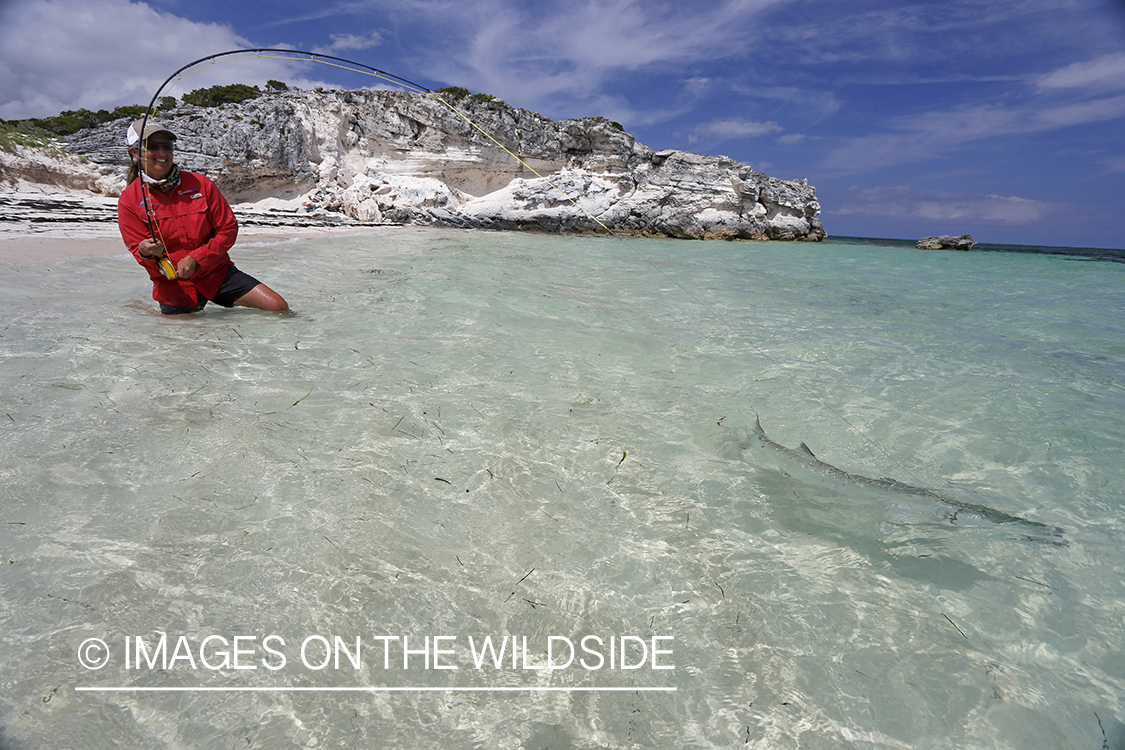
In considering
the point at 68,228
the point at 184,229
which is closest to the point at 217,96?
the point at 68,228

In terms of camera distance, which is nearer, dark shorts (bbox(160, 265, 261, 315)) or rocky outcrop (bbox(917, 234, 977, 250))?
dark shorts (bbox(160, 265, 261, 315))

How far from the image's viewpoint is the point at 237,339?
13.3 feet

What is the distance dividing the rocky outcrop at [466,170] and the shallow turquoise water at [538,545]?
21764 mm

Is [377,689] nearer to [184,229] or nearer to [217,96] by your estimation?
[184,229]

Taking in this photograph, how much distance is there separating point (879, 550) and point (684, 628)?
0.94 metres

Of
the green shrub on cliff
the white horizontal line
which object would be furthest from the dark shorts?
the green shrub on cliff

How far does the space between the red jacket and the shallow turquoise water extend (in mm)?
798

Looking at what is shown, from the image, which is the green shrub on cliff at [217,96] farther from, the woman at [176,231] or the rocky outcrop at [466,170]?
the woman at [176,231]

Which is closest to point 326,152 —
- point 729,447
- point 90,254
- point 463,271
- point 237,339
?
point 90,254

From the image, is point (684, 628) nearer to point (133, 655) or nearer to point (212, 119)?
point (133, 655)

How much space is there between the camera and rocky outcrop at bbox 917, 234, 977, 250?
32.1 metres

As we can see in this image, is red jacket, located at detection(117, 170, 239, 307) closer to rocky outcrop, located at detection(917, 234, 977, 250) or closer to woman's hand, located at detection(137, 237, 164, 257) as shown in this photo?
A: woman's hand, located at detection(137, 237, 164, 257)

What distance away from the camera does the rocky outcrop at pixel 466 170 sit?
23.6 metres

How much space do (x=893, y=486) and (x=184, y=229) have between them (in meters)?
5.97
